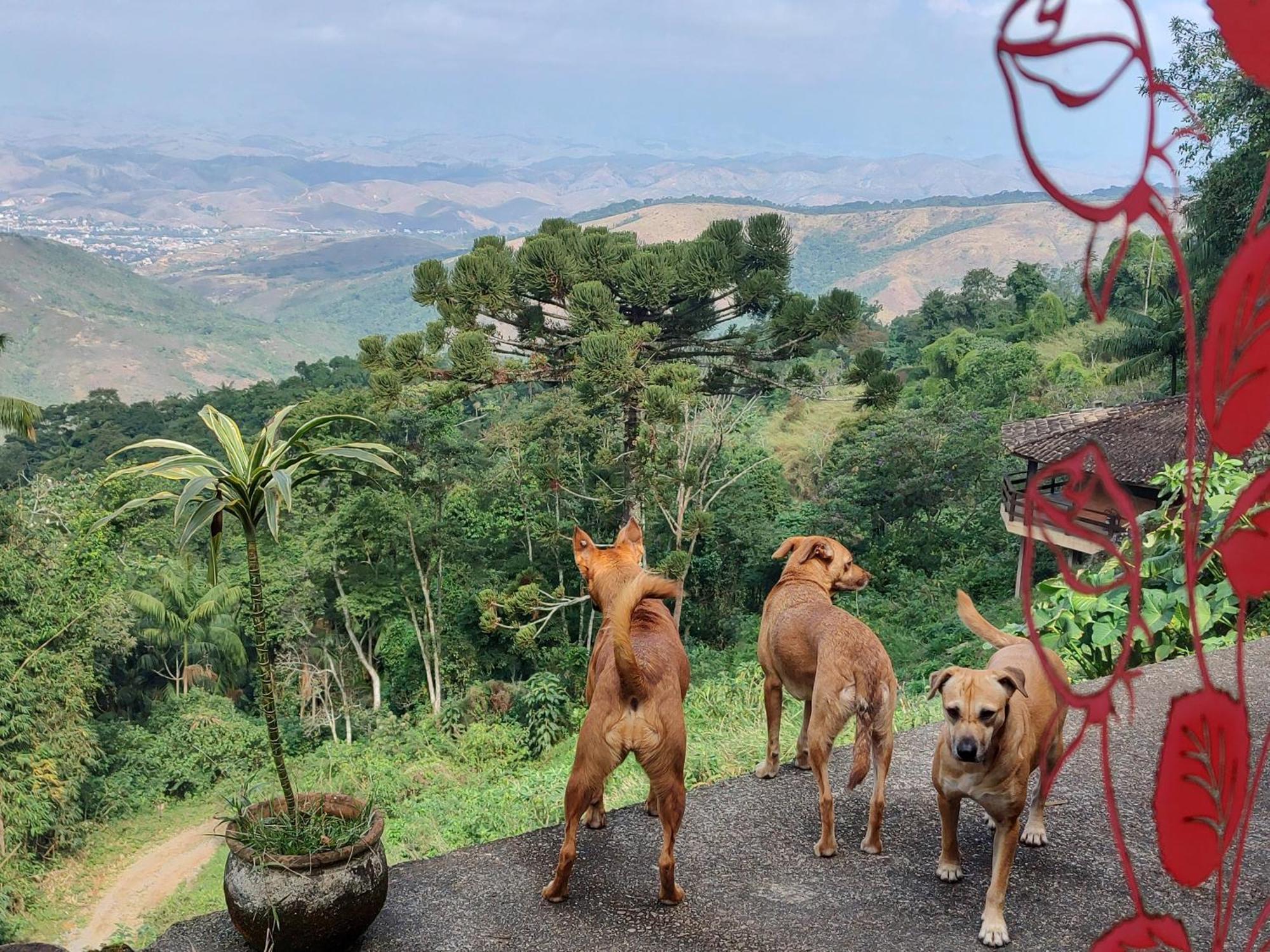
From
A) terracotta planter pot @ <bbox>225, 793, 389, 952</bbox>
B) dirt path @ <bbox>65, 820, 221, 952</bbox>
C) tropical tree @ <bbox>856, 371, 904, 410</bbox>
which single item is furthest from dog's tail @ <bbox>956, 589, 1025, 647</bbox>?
tropical tree @ <bbox>856, 371, 904, 410</bbox>

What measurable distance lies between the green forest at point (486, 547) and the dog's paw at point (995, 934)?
9.46 m

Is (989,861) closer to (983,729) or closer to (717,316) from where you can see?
(983,729)

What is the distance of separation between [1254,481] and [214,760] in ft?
62.4

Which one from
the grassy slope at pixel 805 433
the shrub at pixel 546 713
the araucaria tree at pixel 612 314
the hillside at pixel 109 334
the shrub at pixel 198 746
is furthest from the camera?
the hillside at pixel 109 334

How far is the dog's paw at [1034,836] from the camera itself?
12.1ft

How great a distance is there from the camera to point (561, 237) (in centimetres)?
1733

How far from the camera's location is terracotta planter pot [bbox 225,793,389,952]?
301 centimetres

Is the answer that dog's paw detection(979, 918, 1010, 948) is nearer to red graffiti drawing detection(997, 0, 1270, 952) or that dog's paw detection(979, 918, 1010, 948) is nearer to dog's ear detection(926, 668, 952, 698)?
dog's ear detection(926, 668, 952, 698)

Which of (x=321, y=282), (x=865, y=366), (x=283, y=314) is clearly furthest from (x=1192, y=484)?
(x=321, y=282)

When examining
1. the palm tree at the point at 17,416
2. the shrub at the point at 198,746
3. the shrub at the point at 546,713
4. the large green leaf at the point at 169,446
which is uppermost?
the large green leaf at the point at 169,446

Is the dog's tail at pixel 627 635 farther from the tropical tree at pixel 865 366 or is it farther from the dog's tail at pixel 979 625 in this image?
the tropical tree at pixel 865 366

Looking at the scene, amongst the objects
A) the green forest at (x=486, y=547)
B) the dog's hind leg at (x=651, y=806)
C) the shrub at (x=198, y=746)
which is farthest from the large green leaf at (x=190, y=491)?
the shrub at (x=198, y=746)

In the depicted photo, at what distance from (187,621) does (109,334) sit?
74.5 meters

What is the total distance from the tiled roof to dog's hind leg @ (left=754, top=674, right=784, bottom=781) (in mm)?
4518
